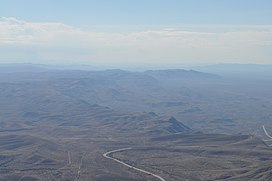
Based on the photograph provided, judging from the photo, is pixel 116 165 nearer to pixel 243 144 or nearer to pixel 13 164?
pixel 13 164

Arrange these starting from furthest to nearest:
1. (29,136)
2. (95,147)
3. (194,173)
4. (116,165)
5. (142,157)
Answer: (29,136) → (95,147) → (142,157) → (116,165) → (194,173)

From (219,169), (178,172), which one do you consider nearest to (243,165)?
(219,169)

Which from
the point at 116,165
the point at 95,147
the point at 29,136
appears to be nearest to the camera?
the point at 116,165

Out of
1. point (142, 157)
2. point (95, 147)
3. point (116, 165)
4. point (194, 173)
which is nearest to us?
point (194, 173)

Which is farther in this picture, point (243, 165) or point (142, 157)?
point (142, 157)

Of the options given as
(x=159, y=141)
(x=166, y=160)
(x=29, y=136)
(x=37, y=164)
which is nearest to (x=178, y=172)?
(x=166, y=160)

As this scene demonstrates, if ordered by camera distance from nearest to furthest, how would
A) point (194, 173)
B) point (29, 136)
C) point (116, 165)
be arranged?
point (194, 173), point (116, 165), point (29, 136)

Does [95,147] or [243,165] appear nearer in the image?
[243,165]

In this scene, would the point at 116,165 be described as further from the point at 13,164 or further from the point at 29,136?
the point at 29,136

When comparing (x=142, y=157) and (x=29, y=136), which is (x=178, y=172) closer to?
(x=142, y=157)
